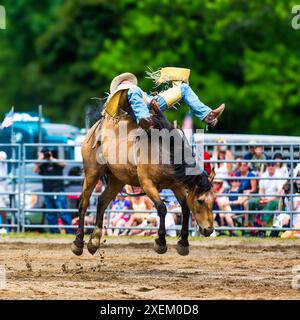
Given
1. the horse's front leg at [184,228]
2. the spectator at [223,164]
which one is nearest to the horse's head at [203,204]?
the horse's front leg at [184,228]

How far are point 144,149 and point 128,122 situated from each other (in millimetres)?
540

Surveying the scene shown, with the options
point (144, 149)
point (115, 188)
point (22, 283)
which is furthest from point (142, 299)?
point (115, 188)

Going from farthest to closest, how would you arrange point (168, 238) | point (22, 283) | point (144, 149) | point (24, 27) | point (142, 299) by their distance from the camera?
1. point (24, 27)
2. point (168, 238)
3. point (144, 149)
4. point (22, 283)
5. point (142, 299)

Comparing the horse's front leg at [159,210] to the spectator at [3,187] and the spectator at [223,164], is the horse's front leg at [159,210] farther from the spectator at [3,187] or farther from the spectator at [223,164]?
the spectator at [3,187]

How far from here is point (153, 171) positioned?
11.2 metres

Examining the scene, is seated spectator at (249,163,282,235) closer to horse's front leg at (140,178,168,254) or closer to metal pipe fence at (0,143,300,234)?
metal pipe fence at (0,143,300,234)

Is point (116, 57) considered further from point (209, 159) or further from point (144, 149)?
point (144, 149)

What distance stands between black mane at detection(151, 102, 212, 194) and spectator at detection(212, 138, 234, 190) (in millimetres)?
4223

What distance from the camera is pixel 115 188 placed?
40.6 ft

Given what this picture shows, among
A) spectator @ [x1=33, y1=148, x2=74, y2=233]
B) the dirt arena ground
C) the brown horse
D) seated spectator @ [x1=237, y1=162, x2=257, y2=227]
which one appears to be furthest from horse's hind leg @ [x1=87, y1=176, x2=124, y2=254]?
spectator @ [x1=33, y1=148, x2=74, y2=233]

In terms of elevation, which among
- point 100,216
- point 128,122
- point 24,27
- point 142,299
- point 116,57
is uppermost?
point 24,27

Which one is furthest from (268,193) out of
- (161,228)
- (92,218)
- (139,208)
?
(161,228)

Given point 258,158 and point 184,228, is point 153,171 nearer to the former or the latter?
point 184,228

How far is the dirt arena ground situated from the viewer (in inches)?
373
